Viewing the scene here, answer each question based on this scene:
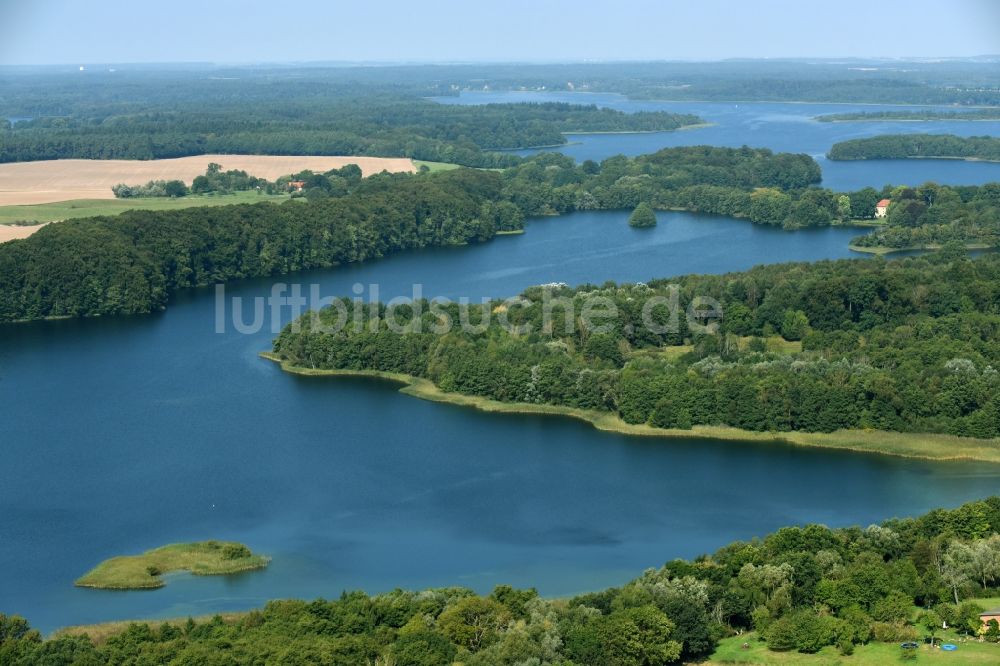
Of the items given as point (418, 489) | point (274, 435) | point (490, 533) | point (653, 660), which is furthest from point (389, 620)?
point (274, 435)

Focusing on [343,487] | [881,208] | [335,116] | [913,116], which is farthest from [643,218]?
[913,116]

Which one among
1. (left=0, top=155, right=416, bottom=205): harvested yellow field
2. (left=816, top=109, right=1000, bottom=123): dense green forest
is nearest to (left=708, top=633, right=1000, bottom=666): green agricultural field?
(left=0, top=155, right=416, bottom=205): harvested yellow field

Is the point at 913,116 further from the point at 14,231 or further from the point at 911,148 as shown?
the point at 14,231

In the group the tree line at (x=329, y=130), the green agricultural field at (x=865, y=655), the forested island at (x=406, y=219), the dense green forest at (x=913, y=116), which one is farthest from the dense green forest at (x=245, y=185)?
the dense green forest at (x=913, y=116)

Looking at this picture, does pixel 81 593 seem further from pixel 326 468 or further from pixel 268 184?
pixel 268 184

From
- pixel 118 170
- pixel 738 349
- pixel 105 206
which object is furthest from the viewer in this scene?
pixel 118 170
